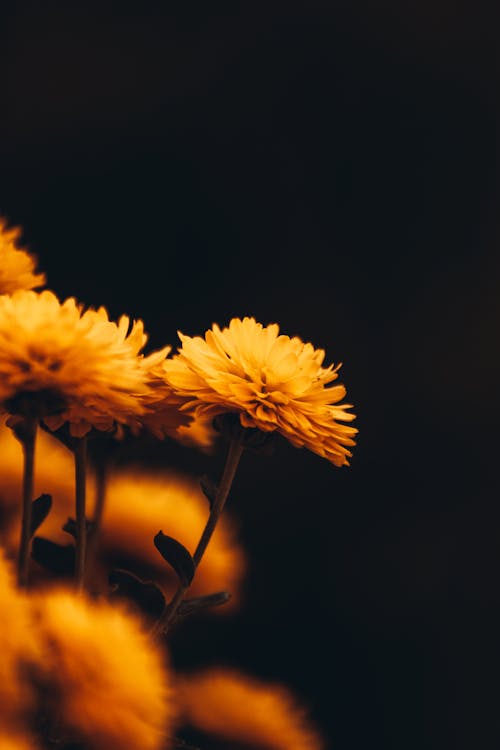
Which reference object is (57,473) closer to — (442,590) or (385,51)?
(442,590)

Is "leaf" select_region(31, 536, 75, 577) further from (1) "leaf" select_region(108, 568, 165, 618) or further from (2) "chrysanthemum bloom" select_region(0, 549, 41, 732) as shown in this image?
(2) "chrysanthemum bloom" select_region(0, 549, 41, 732)

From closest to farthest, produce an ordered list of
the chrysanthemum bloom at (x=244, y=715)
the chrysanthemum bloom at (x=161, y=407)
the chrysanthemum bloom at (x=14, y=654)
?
the chrysanthemum bloom at (x=14, y=654) < the chrysanthemum bloom at (x=161, y=407) < the chrysanthemum bloom at (x=244, y=715)

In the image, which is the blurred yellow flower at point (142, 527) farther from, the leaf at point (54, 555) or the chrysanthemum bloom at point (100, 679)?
the chrysanthemum bloom at point (100, 679)

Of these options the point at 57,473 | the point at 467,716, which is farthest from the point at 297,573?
the point at 57,473

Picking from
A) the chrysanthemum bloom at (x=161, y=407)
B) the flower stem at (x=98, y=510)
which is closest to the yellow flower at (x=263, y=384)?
the chrysanthemum bloom at (x=161, y=407)

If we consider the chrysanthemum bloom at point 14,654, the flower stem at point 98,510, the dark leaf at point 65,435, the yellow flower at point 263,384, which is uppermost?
the yellow flower at point 263,384

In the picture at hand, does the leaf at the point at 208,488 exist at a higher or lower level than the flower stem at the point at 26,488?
higher

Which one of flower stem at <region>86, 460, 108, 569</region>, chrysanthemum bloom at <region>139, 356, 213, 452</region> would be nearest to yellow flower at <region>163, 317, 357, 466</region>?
chrysanthemum bloom at <region>139, 356, 213, 452</region>
